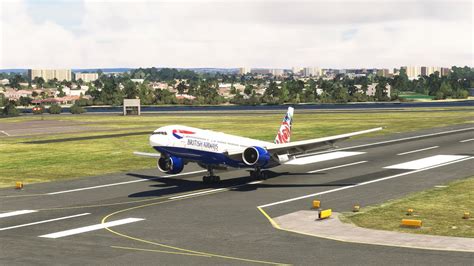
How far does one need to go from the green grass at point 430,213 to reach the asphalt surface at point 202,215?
189 cm

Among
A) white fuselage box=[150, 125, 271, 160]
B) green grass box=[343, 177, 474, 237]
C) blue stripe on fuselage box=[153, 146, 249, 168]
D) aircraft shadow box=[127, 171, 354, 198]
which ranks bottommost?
aircraft shadow box=[127, 171, 354, 198]

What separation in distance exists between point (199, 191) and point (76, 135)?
62143mm

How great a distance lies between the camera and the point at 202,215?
39.0 m

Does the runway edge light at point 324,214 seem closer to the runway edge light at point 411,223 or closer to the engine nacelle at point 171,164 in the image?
the runway edge light at point 411,223

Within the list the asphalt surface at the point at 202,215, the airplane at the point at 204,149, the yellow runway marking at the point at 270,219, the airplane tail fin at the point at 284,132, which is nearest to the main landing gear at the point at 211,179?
the asphalt surface at the point at 202,215

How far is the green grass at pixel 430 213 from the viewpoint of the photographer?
111 ft

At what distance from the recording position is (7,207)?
4309 centimetres

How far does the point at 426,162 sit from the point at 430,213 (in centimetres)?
2737

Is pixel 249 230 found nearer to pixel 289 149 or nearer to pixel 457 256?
pixel 457 256

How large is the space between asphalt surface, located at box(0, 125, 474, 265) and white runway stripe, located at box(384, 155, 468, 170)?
138 cm

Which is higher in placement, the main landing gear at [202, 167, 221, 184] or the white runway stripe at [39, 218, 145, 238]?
the main landing gear at [202, 167, 221, 184]

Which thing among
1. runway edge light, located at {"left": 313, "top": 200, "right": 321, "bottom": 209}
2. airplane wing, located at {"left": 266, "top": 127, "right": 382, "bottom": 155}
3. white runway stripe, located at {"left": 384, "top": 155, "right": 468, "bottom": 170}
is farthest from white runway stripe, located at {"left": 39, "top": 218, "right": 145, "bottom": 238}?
white runway stripe, located at {"left": 384, "top": 155, "right": 468, "bottom": 170}

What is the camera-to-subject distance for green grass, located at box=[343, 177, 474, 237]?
33.9 m

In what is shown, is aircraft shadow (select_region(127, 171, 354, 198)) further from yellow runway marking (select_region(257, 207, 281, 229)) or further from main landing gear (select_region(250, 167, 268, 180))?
yellow runway marking (select_region(257, 207, 281, 229))
